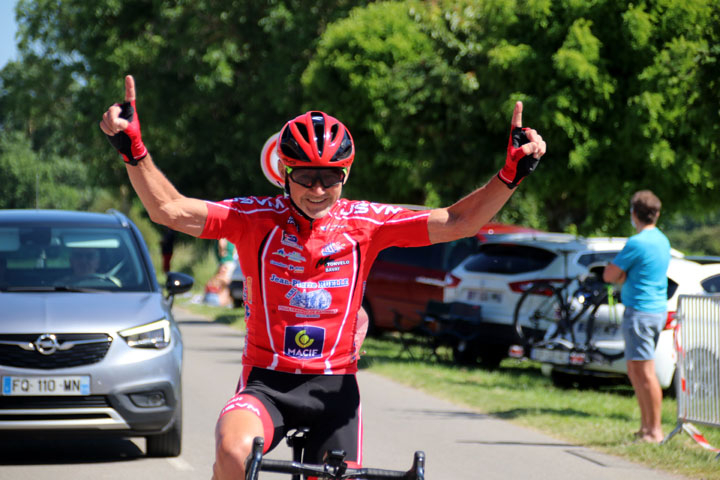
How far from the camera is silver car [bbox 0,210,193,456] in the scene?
7445 mm

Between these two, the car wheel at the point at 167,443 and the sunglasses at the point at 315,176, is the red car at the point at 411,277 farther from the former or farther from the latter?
the sunglasses at the point at 315,176

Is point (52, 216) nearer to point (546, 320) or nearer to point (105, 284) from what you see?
point (105, 284)

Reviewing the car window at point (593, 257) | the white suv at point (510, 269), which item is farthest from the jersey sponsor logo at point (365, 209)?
the car window at point (593, 257)

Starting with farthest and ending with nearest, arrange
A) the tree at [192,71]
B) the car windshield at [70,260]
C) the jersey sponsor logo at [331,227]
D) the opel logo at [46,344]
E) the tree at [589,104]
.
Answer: the tree at [192,71], the tree at [589,104], the car windshield at [70,260], the opel logo at [46,344], the jersey sponsor logo at [331,227]

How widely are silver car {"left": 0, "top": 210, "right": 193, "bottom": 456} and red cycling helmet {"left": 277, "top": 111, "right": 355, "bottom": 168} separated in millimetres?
3952

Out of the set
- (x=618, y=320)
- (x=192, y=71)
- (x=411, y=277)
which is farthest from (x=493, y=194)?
(x=192, y=71)

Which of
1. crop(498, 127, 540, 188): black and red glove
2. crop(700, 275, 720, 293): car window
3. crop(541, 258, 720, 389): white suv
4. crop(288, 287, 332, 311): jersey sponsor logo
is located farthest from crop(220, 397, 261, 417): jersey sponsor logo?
crop(700, 275, 720, 293): car window

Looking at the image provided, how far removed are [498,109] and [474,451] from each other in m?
9.07

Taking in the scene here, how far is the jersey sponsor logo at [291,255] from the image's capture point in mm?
4148

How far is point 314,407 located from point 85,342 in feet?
13.0

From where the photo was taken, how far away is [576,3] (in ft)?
53.2

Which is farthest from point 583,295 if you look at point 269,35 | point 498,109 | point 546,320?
point 269,35

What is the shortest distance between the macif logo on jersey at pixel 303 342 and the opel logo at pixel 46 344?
12.7 feet

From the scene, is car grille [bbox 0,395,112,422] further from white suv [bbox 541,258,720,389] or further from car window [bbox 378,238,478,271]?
car window [bbox 378,238,478,271]
